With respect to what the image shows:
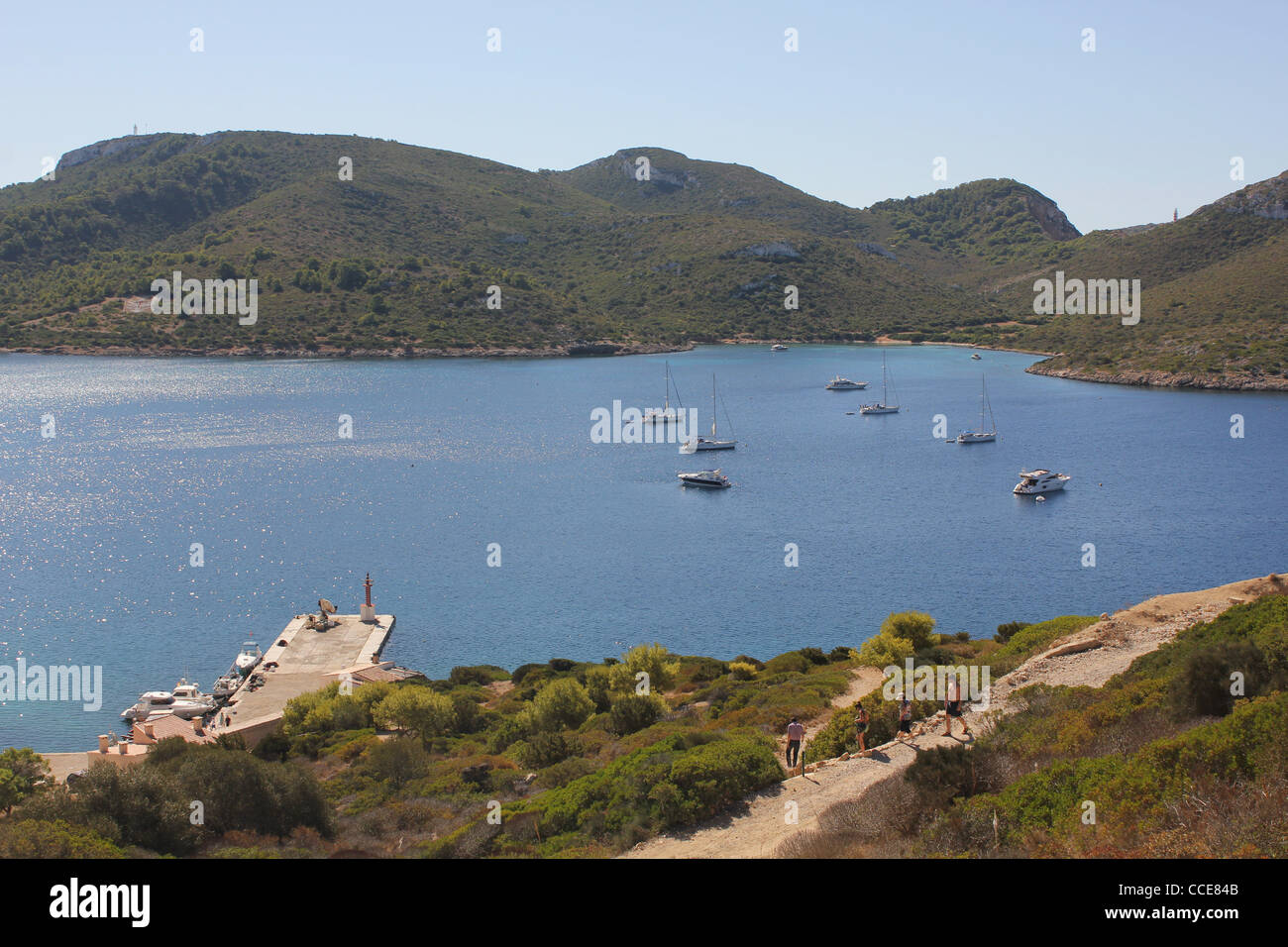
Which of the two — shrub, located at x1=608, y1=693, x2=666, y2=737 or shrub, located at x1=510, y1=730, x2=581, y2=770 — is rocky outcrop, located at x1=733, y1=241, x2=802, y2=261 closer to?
shrub, located at x1=608, y1=693, x2=666, y2=737

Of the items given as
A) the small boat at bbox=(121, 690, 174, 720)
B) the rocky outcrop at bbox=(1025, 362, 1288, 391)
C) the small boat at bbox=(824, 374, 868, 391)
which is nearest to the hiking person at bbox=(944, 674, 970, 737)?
the small boat at bbox=(121, 690, 174, 720)

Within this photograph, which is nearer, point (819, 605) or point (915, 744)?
point (915, 744)

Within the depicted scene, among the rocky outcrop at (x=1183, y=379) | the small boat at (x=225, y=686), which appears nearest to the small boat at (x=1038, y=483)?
the small boat at (x=225, y=686)

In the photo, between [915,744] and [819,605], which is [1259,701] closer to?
[915,744]

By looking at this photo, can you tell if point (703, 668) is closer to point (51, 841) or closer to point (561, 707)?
point (561, 707)

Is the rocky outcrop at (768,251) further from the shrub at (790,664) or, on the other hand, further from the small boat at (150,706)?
the small boat at (150,706)

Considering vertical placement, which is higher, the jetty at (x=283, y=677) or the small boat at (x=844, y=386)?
the small boat at (x=844, y=386)

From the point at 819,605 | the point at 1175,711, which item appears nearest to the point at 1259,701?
the point at 1175,711
